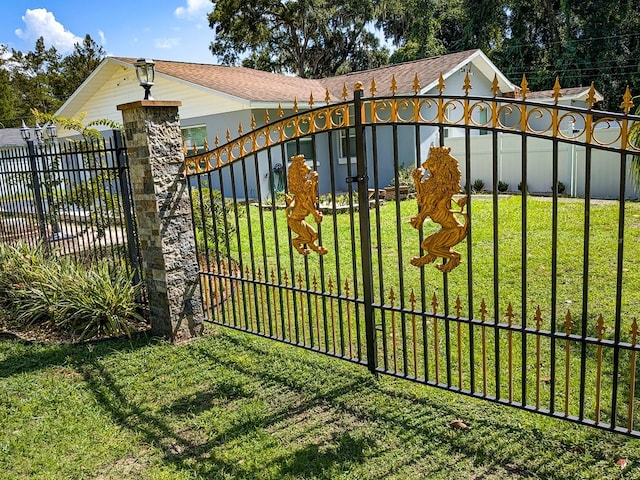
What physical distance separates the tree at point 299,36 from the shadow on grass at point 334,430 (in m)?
28.6

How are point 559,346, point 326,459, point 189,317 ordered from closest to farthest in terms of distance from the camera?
point 326,459 < point 559,346 < point 189,317

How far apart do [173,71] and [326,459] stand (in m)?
13.7

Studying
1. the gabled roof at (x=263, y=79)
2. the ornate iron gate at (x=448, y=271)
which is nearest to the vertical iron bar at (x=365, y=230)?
the ornate iron gate at (x=448, y=271)

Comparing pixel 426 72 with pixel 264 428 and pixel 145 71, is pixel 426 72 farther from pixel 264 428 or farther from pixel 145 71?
pixel 264 428

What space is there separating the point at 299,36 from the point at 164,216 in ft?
93.7

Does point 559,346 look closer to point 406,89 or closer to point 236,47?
point 406,89

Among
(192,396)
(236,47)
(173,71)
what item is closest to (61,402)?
(192,396)

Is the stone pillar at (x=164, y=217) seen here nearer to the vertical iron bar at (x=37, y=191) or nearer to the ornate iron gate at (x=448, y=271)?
the ornate iron gate at (x=448, y=271)

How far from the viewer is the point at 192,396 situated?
13.4 ft

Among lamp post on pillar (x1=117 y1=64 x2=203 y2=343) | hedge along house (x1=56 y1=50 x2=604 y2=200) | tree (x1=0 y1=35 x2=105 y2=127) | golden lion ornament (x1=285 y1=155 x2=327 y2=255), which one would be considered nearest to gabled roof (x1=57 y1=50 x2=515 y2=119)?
hedge along house (x1=56 y1=50 x2=604 y2=200)

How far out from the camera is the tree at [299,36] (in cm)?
2925

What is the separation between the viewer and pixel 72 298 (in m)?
5.64

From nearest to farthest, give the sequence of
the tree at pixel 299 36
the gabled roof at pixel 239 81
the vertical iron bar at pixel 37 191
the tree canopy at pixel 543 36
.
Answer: the vertical iron bar at pixel 37 191 < the gabled roof at pixel 239 81 < the tree canopy at pixel 543 36 < the tree at pixel 299 36

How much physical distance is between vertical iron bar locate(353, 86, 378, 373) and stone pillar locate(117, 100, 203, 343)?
2169 millimetres
